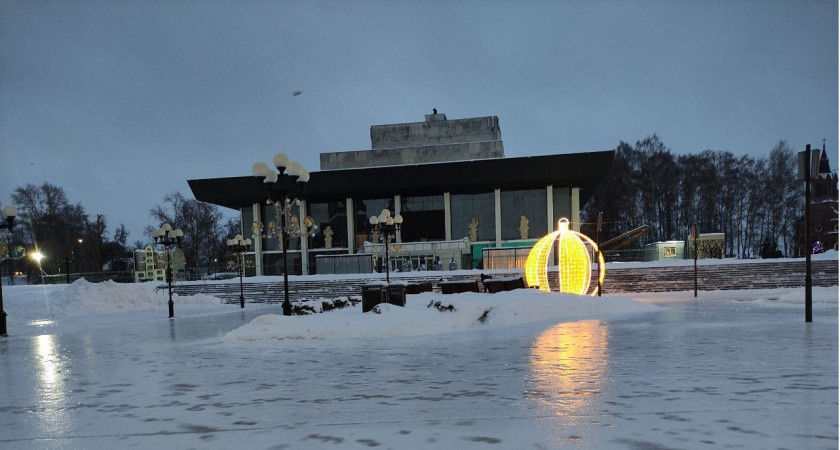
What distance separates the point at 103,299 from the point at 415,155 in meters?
31.4

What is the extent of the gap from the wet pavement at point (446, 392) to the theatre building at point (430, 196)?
1088 inches

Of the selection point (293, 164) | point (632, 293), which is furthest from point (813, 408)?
point (632, 293)

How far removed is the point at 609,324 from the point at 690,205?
4715 cm

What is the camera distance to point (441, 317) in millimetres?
11914

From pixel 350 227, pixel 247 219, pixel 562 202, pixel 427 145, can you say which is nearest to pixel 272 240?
pixel 247 219

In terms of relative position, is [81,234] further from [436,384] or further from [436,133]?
[436,384]

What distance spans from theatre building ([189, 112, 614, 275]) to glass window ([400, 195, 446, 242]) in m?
0.10

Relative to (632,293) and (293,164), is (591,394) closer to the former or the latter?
(293,164)

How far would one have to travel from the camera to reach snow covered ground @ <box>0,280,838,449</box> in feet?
13.3

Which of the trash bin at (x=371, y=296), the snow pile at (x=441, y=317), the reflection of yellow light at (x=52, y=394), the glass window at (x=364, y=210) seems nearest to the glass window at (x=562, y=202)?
the glass window at (x=364, y=210)

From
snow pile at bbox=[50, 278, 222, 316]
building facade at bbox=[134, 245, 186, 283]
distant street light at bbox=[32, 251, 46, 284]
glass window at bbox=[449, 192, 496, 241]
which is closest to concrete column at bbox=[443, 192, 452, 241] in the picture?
glass window at bbox=[449, 192, 496, 241]

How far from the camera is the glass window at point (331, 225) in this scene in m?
47.1

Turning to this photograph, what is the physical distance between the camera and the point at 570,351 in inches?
315

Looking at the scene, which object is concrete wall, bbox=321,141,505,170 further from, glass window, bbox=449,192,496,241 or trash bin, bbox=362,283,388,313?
trash bin, bbox=362,283,388,313
